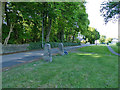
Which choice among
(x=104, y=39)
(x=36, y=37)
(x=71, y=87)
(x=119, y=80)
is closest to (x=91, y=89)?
(x=71, y=87)

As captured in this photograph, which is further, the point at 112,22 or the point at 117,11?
the point at 112,22

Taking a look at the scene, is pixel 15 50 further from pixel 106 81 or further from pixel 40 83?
pixel 106 81

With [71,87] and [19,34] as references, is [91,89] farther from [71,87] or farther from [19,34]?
[19,34]

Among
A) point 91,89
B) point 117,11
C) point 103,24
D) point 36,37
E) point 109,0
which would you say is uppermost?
point 109,0

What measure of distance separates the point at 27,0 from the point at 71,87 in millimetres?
13623

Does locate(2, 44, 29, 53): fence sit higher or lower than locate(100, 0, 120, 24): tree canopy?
lower

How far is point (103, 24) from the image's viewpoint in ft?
45.8

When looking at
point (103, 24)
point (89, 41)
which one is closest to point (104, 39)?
point (89, 41)

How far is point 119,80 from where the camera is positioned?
9.09ft

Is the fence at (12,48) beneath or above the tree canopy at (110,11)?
beneath

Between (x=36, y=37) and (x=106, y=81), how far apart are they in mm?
19545

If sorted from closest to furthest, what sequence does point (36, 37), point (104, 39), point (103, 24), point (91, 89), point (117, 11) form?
point (91, 89) → point (117, 11) → point (103, 24) → point (36, 37) → point (104, 39)

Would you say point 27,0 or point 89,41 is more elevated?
point 27,0

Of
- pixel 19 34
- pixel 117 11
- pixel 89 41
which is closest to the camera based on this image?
pixel 117 11
